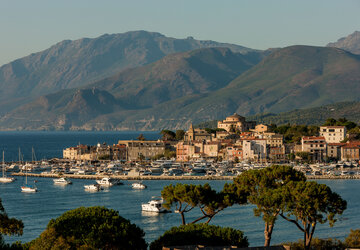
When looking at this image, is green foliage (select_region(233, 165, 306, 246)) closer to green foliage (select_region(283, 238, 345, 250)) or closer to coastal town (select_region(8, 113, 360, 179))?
green foliage (select_region(283, 238, 345, 250))

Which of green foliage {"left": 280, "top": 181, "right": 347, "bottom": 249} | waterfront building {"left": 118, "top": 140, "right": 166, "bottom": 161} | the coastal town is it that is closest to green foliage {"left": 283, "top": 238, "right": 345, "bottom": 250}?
green foliage {"left": 280, "top": 181, "right": 347, "bottom": 249}

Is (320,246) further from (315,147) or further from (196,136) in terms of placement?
(196,136)

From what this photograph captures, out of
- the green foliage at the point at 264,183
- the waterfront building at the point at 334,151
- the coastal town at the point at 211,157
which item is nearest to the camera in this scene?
the green foliage at the point at 264,183

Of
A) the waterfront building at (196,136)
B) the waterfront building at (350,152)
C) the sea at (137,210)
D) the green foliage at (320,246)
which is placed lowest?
the sea at (137,210)

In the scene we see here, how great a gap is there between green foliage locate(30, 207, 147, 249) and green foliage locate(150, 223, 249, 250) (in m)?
1.34

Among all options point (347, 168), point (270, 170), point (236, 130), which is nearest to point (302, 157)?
point (347, 168)

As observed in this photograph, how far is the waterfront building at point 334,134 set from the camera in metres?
148

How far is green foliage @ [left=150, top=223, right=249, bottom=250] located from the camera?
37.2m

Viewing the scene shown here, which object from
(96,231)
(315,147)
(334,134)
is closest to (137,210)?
(96,231)

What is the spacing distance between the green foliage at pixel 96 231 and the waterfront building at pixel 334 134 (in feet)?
379

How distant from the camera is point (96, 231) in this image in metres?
36.3

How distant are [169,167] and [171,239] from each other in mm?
92903

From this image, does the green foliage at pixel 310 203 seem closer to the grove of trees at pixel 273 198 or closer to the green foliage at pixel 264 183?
the grove of trees at pixel 273 198

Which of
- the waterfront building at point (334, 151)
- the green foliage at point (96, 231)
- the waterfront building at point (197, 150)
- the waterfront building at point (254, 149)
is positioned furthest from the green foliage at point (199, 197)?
the waterfront building at point (197, 150)
